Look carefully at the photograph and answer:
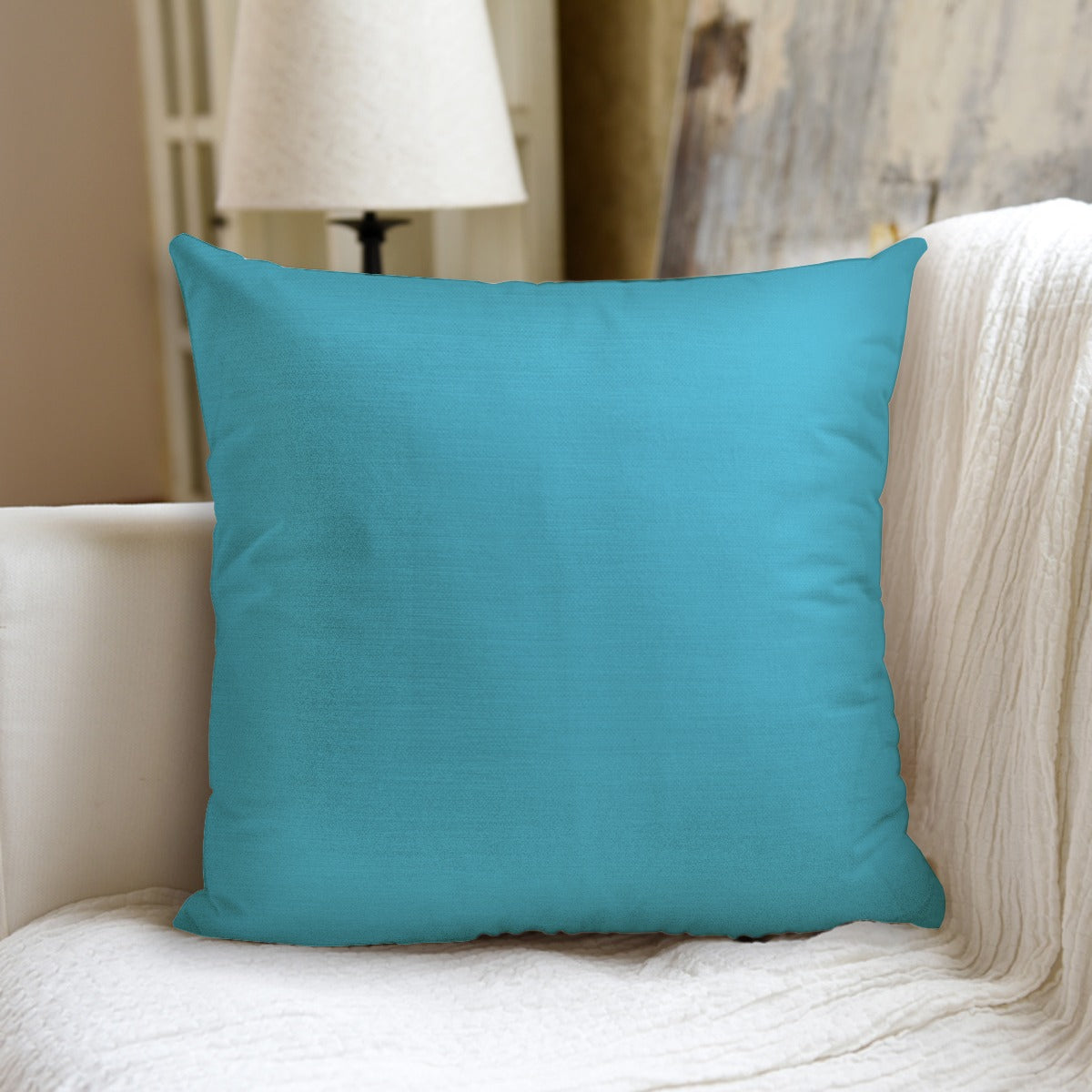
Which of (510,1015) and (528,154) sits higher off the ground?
(528,154)

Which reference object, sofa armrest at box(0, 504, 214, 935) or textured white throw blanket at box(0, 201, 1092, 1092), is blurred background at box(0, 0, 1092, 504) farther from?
sofa armrest at box(0, 504, 214, 935)

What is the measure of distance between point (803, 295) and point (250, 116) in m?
0.83

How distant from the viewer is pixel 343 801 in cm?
69

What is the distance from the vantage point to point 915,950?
0.75 m

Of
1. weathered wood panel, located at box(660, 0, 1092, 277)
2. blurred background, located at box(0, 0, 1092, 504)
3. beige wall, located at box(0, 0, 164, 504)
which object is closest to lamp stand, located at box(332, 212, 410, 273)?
blurred background, located at box(0, 0, 1092, 504)

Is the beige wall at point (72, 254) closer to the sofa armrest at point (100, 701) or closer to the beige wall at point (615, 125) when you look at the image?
the beige wall at point (615, 125)

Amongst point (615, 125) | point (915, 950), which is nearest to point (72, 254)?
point (615, 125)

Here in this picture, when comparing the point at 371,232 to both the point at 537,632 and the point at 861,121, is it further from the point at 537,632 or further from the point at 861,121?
the point at 537,632

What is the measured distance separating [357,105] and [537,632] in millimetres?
837

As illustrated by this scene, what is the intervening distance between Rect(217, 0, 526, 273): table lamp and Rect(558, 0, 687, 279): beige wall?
467 millimetres

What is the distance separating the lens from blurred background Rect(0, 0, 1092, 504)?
1.15 meters

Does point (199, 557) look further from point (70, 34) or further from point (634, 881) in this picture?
point (70, 34)

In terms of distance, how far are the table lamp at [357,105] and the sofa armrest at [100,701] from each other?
0.61 metres

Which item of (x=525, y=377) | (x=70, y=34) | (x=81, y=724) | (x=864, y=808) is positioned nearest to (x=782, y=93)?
(x=525, y=377)
